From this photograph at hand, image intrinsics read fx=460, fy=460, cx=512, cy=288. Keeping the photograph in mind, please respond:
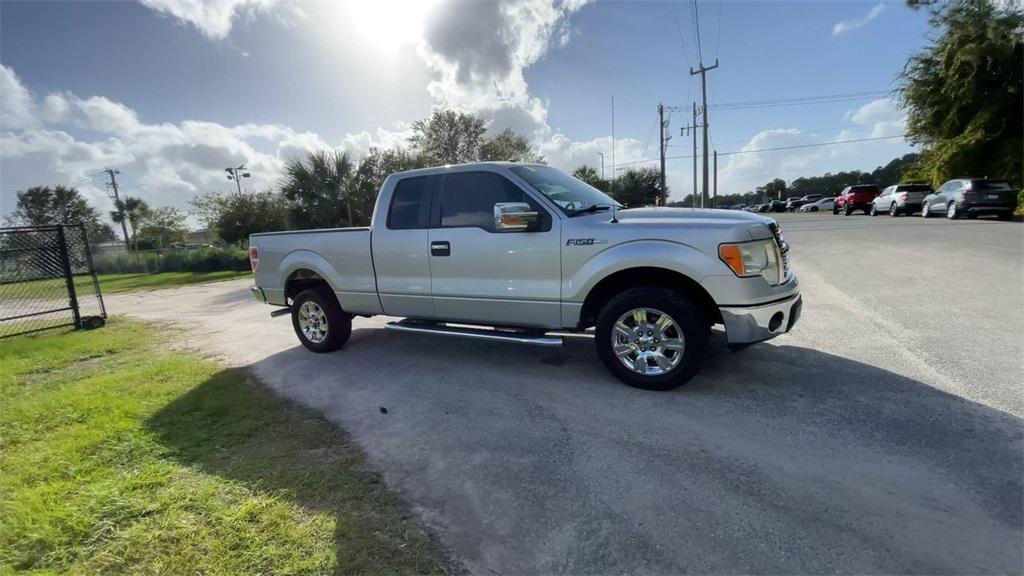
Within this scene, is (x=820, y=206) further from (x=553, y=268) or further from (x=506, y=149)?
(x=553, y=268)

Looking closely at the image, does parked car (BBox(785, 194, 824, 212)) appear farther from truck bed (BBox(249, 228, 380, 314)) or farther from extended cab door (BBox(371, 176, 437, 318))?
truck bed (BBox(249, 228, 380, 314))

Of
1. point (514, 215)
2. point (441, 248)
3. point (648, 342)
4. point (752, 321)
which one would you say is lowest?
point (648, 342)

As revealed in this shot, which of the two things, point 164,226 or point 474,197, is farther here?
point 164,226

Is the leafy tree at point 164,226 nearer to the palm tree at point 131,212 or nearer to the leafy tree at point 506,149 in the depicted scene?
the palm tree at point 131,212

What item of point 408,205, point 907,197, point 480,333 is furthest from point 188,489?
point 907,197

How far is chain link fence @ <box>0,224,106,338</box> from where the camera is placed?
789cm

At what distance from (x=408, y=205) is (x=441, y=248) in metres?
0.69

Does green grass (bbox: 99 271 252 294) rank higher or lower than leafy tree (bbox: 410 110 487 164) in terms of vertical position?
lower

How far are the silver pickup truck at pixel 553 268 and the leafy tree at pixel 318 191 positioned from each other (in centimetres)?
1351

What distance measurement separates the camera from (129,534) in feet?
7.76

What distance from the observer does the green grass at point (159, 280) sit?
17781 mm

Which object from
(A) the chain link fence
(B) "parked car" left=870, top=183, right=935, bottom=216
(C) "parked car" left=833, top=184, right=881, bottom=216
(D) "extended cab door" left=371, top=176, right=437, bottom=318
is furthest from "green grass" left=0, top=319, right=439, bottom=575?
(C) "parked car" left=833, top=184, right=881, bottom=216

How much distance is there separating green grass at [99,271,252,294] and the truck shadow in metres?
16.7

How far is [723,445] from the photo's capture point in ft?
9.73
